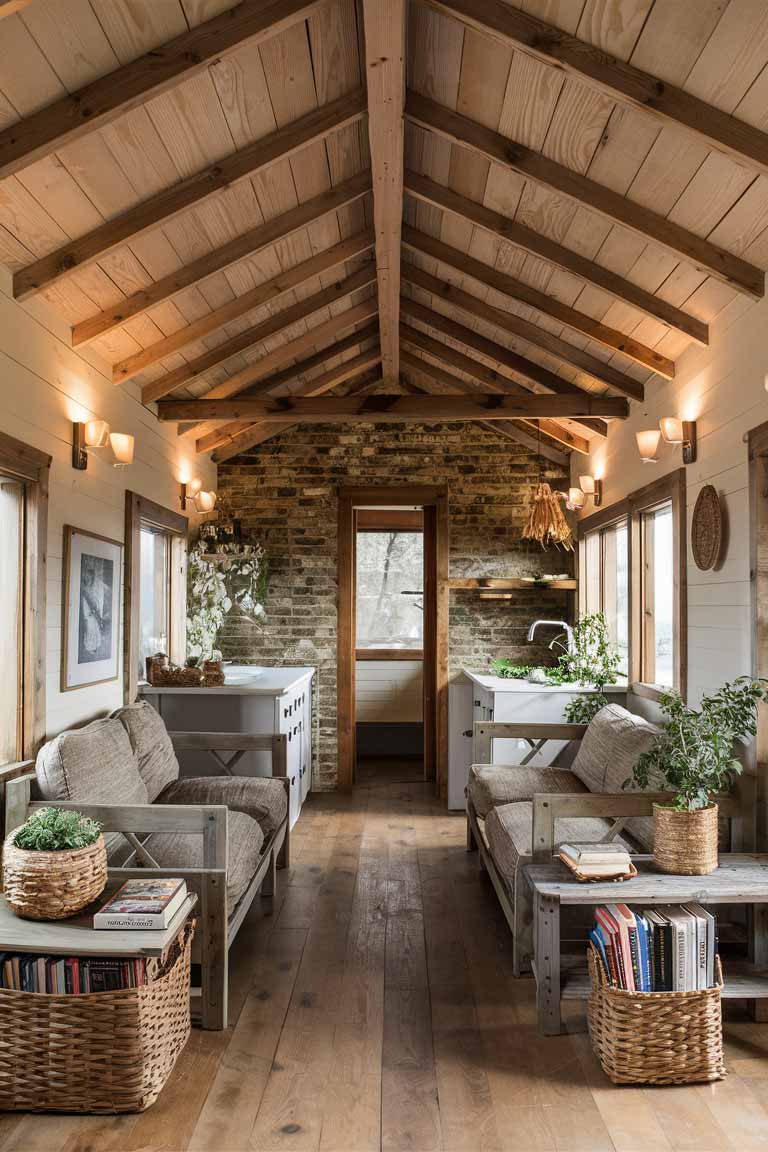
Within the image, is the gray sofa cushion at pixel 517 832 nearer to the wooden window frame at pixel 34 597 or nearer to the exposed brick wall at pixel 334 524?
the wooden window frame at pixel 34 597

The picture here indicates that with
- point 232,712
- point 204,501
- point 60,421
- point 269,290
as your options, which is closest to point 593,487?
point 269,290

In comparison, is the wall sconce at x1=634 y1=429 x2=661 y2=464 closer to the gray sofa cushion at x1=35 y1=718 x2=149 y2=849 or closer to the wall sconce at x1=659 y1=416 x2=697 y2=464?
the wall sconce at x1=659 y1=416 x2=697 y2=464

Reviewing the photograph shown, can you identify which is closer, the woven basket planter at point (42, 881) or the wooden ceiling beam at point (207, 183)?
the woven basket planter at point (42, 881)

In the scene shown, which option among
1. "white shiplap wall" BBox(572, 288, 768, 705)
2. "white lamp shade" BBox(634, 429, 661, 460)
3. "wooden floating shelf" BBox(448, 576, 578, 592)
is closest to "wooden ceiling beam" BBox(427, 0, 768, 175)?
"white shiplap wall" BBox(572, 288, 768, 705)

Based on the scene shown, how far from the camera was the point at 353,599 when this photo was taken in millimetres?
6727

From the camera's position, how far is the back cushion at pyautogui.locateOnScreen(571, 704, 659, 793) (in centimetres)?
375

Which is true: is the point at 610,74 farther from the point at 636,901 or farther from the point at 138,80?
the point at 636,901

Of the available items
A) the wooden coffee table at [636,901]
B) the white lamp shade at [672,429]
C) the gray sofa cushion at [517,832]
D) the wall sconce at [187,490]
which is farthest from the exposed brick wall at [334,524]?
the wooden coffee table at [636,901]

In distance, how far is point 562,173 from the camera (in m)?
3.34

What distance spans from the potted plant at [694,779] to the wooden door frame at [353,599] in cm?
368

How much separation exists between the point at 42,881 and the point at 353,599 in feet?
14.2

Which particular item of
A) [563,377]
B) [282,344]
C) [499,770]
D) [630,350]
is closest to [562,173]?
[630,350]

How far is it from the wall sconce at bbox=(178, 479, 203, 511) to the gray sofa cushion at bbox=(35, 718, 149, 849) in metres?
2.29

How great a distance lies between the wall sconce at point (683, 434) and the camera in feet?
12.8
